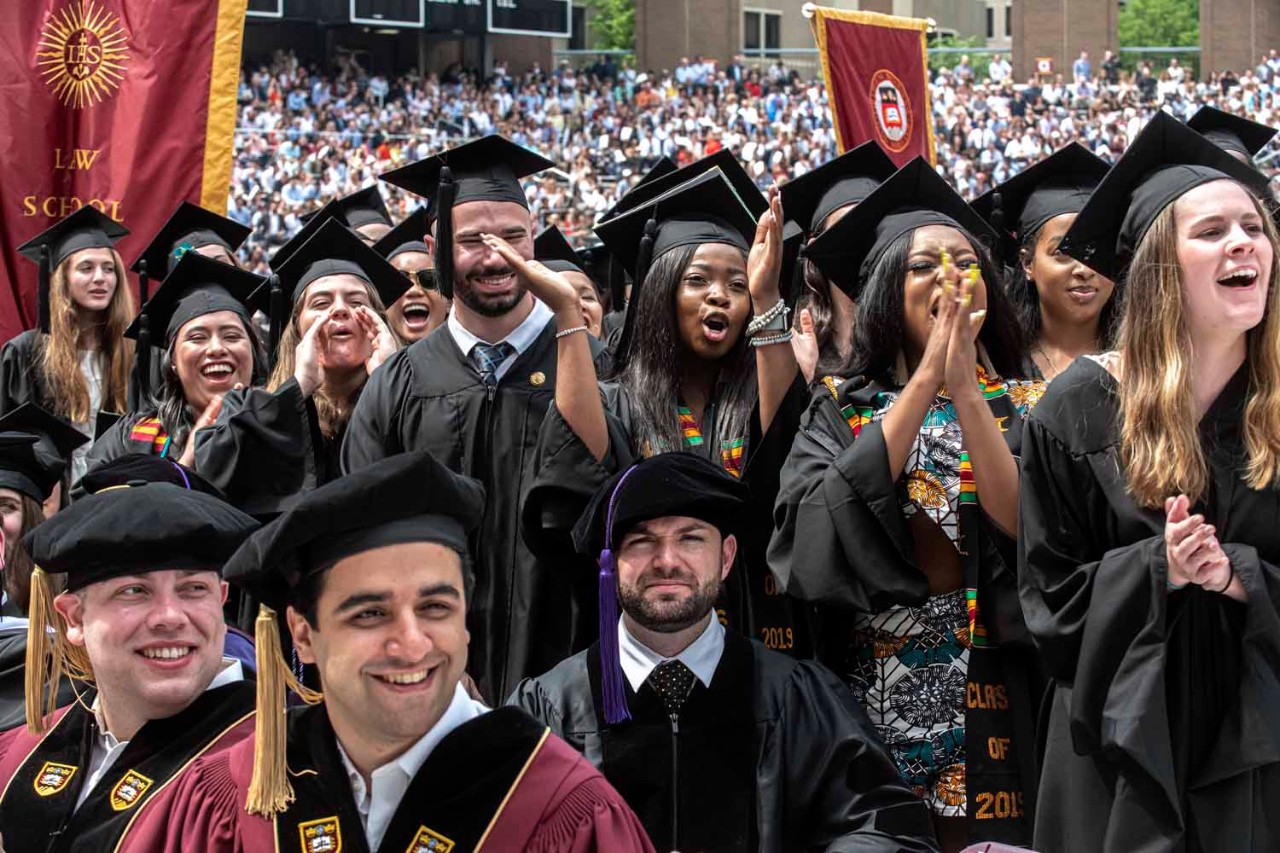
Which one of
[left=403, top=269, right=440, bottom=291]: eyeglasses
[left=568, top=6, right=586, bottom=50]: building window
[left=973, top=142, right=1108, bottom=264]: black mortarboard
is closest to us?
[left=973, top=142, right=1108, bottom=264]: black mortarboard

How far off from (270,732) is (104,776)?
84cm

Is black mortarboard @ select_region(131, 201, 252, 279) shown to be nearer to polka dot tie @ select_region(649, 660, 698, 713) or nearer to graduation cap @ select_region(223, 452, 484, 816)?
polka dot tie @ select_region(649, 660, 698, 713)

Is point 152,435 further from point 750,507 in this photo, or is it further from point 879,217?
point 879,217

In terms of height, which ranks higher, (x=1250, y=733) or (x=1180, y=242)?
(x=1180, y=242)

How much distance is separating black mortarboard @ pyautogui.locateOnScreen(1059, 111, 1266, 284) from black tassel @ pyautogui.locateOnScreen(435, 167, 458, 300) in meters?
1.87

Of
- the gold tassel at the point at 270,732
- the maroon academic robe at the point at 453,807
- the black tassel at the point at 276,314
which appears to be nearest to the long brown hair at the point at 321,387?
the black tassel at the point at 276,314

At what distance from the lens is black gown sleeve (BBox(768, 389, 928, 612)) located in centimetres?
Result: 421

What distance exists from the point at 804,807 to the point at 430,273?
3.70 m

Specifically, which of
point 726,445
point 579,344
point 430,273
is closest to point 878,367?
point 726,445

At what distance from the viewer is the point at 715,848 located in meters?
3.99

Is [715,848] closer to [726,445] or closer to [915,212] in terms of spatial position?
[726,445]

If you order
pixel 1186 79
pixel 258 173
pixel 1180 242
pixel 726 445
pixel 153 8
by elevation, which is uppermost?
pixel 1186 79

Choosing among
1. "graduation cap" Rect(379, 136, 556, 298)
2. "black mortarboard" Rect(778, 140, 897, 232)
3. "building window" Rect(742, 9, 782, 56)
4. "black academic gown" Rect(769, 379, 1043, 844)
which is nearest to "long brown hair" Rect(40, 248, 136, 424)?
"graduation cap" Rect(379, 136, 556, 298)

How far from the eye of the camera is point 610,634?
13.6 feet
